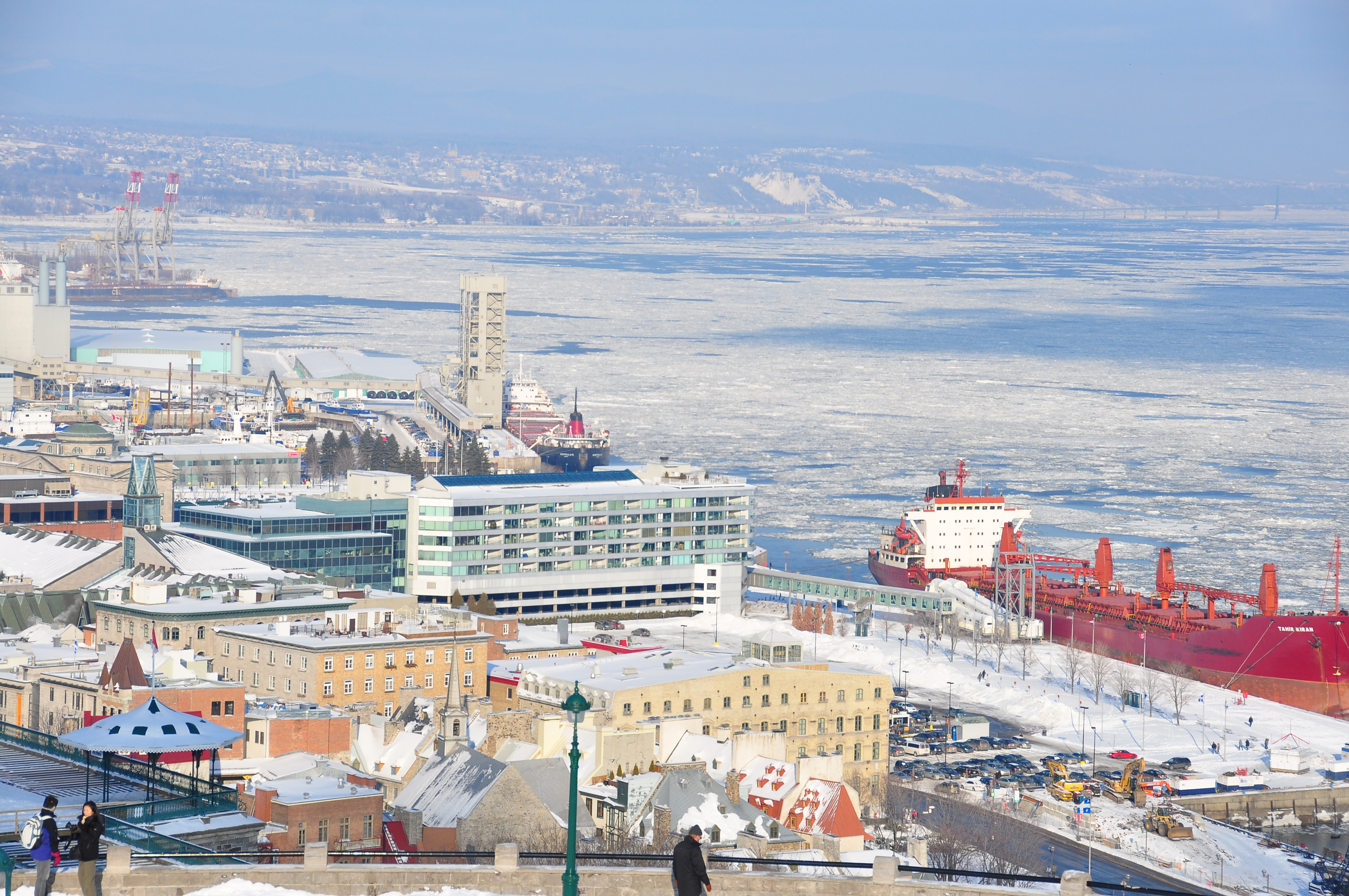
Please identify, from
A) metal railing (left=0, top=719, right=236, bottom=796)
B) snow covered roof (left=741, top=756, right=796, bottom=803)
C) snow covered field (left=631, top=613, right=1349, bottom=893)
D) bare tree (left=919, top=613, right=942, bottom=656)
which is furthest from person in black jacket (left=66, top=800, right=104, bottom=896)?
bare tree (left=919, top=613, right=942, bottom=656)

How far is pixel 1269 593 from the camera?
5534cm

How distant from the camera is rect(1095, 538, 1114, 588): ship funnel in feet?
197

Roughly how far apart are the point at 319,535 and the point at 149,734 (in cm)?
3584

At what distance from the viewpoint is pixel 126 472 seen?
70250 mm

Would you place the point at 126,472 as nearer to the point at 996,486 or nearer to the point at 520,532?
the point at 520,532

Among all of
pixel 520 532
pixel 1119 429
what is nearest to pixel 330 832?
pixel 520 532

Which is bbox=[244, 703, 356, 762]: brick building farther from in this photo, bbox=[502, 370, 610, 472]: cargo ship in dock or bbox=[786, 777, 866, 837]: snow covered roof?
bbox=[502, 370, 610, 472]: cargo ship in dock

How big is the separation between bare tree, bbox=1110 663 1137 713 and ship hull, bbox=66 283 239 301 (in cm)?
14881

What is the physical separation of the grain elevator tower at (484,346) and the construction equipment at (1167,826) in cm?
6155

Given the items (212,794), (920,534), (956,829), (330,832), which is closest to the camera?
(212,794)

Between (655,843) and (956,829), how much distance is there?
23.2 ft

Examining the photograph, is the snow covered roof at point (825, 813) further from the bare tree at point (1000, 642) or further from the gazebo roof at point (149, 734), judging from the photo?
the bare tree at point (1000, 642)

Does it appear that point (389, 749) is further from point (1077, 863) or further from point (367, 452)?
point (367, 452)

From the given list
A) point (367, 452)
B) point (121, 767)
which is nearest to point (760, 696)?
point (121, 767)
